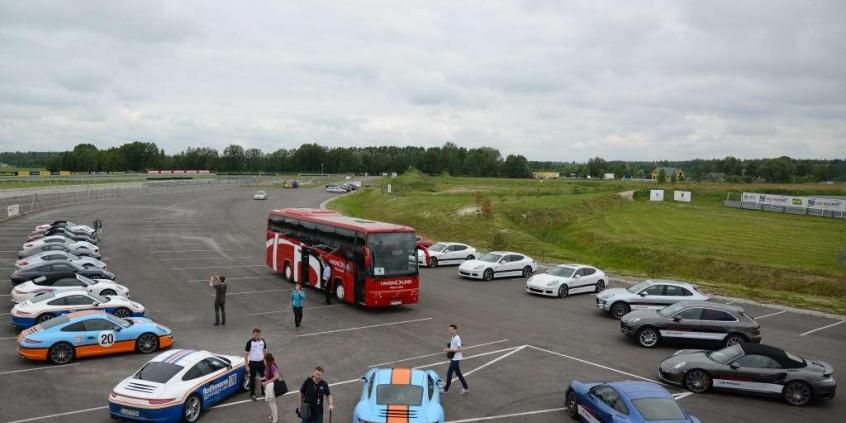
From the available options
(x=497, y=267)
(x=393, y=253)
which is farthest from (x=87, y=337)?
(x=497, y=267)

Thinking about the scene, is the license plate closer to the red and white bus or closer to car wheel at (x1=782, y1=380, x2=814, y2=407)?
the red and white bus

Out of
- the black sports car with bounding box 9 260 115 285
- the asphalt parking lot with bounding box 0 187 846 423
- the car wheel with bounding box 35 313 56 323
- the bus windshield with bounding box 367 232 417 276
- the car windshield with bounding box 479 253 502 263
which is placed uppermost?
the bus windshield with bounding box 367 232 417 276

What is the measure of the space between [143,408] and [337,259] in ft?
44.8

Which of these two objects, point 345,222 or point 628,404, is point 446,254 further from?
point 628,404

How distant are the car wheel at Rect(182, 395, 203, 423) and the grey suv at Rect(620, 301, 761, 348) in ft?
44.8

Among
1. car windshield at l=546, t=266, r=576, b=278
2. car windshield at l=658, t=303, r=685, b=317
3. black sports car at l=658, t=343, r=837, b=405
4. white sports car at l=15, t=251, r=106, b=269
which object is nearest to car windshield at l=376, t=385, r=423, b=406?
black sports car at l=658, t=343, r=837, b=405

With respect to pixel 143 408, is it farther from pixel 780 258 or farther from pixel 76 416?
pixel 780 258

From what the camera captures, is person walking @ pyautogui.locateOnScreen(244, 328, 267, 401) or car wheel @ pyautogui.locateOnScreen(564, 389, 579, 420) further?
person walking @ pyautogui.locateOnScreen(244, 328, 267, 401)

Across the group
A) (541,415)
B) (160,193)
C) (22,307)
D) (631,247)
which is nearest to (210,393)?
(541,415)

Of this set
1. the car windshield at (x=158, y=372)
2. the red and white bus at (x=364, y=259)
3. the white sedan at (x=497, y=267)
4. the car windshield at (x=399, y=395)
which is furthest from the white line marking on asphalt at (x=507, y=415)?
the white sedan at (x=497, y=267)

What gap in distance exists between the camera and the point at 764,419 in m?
13.9

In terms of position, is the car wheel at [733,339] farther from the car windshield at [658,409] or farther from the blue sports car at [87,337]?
the blue sports car at [87,337]

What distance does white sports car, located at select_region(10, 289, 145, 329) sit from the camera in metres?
19.2

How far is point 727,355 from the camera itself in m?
15.7
